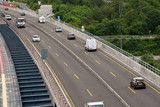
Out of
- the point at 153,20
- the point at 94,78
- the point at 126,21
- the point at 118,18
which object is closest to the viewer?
the point at 94,78

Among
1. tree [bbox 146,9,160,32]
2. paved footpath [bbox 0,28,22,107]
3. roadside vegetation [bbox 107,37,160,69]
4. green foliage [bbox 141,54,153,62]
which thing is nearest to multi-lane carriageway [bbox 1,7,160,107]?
paved footpath [bbox 0,28,22,107]

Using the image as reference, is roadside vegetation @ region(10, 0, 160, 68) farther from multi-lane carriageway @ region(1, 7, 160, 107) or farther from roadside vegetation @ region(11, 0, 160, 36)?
multi-lane carriageway @ region(1, 7, 160, 107)

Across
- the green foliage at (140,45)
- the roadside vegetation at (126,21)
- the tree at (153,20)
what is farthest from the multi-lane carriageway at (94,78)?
the tree at (153,20)

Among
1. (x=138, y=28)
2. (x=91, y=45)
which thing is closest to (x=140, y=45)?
(x=138, y=28)

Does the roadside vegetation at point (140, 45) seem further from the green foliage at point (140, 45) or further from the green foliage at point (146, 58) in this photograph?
the green foliage at point (146, 58)

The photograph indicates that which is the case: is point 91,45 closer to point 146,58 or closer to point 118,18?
point 146,58

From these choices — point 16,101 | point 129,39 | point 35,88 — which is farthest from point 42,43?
point 129,39

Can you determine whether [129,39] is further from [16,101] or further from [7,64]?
[16,101]
